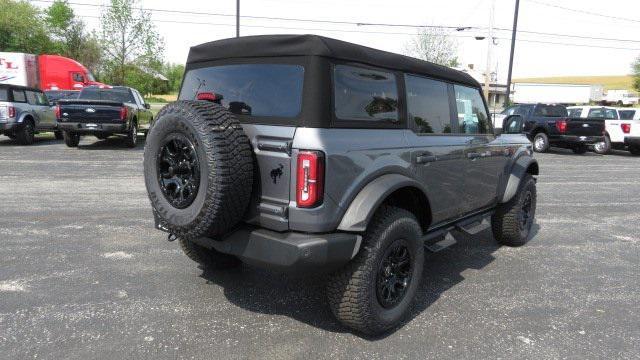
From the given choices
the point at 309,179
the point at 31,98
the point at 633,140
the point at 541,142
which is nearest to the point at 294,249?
the point at 309,179

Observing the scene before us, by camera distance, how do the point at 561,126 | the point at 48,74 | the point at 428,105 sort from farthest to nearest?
1. the point at 48,74
2. the point at 561,126
3. the point at 428,105

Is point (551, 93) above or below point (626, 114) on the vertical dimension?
above

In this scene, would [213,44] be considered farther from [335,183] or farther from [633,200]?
[633,200]

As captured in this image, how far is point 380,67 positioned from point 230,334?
2.10m

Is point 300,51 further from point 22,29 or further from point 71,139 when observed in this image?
point 22,29

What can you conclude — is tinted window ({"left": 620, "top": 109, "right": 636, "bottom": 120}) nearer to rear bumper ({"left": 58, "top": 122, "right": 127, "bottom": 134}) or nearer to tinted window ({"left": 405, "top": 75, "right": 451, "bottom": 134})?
tinted window ({"left": 405, "top": 75, "right": 451, "bottom": 134})

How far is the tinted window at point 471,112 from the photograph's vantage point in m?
4.30

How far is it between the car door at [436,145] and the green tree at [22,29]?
57688 mm

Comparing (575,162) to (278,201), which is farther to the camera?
(575,162)

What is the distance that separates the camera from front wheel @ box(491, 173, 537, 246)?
5.09m

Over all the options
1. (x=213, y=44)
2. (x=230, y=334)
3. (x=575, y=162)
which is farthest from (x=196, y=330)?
(x=575, y=162)

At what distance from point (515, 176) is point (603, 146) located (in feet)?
47.7

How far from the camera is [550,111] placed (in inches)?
700

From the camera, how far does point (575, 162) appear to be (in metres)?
14.4
